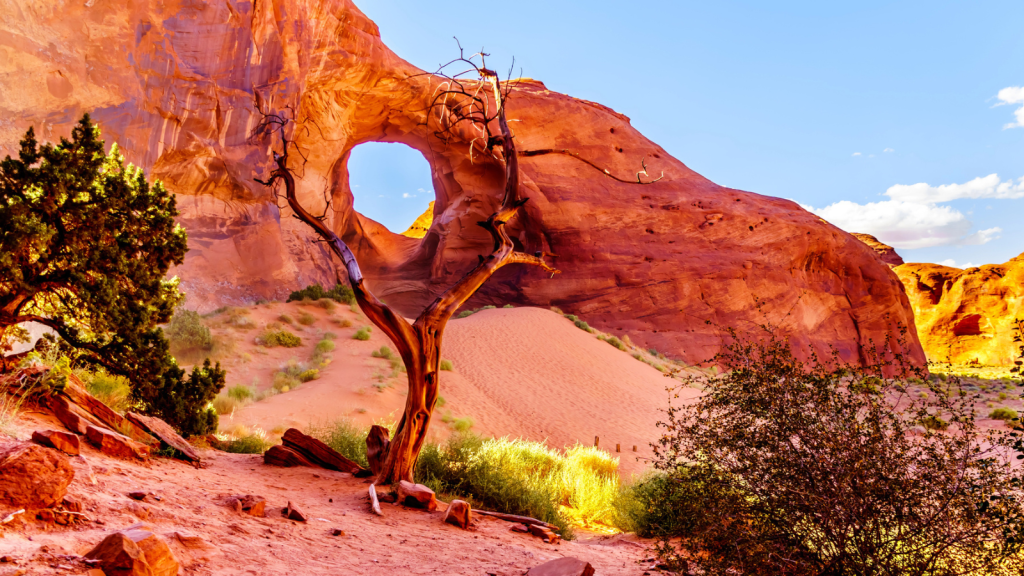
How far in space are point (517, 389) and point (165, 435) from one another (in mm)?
10737

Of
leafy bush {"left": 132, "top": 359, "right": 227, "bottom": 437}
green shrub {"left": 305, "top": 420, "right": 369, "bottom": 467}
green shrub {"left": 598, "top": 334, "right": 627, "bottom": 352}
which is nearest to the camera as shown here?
leafy bush {"left": 132, "top": 359, "right": 227, "bottom": 437}

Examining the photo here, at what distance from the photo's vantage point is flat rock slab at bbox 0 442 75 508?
2.94m

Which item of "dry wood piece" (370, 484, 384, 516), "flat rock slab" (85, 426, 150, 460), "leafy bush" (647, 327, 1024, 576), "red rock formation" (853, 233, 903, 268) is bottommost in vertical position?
"dry wood piece" (370, 484, 384, 516)

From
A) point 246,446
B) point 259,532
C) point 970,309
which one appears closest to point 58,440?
point 259,532

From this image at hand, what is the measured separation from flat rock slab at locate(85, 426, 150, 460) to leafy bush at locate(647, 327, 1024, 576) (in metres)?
4.62

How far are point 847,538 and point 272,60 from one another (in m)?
22.0

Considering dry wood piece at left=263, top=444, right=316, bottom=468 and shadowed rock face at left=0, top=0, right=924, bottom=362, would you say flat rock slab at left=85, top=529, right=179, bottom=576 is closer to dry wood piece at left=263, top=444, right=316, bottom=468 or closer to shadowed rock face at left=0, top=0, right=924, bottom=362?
dry wood piece at left=263, top=444, right=316, bottom=468

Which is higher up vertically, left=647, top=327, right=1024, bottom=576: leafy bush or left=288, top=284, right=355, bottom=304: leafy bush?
left=288, top=284, right=355, bottom=304: leafy bush

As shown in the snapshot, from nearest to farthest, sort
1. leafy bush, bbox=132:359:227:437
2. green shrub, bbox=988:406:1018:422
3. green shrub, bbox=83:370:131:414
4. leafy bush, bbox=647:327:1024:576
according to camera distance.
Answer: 1. leafy bush, bbox=647:327:1024:576
2. green shrub, bbox=83:370:131:414
3. leafy bush, bbox=132:359:227:437
4. green shrub, bbox=988:406:1018:422

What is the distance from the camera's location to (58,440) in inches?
157

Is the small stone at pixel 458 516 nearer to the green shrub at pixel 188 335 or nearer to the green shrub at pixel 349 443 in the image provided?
the green shrub at pixel 349 443

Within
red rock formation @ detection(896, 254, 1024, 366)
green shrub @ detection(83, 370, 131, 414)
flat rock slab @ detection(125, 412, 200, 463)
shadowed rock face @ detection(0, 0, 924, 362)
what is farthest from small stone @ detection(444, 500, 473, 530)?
red rock formation @ detection(896, 254, 1024, 366)

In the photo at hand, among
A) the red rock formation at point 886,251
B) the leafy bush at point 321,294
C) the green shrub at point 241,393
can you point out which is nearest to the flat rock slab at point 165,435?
the green shrub at point 241,393

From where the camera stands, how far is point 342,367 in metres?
14.9
